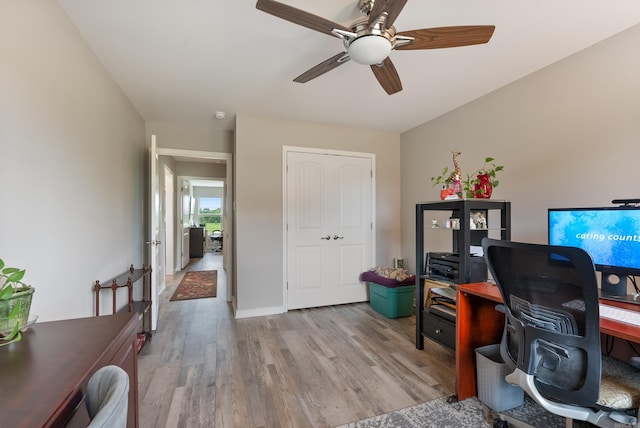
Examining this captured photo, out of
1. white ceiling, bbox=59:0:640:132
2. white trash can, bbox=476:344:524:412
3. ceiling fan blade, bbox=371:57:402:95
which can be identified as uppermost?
white ceiling, bbox=59:0:640:132

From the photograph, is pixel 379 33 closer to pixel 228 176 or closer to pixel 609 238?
pixel 609 238

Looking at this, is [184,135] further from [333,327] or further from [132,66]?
[333,327]

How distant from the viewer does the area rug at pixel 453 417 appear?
1638 millimetres

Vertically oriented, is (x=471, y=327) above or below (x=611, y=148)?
below

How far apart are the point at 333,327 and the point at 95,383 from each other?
262 cm

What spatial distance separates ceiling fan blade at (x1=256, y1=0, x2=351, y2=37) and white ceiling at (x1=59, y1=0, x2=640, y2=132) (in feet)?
0.87

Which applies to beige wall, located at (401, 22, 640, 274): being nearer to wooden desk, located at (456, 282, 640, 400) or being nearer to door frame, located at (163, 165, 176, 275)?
wooden desk, located at (456, 282, 640, 400)

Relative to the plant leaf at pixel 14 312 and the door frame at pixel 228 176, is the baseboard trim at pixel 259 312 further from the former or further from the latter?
the plant leaf at pixel 14 312

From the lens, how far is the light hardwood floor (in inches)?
68.9

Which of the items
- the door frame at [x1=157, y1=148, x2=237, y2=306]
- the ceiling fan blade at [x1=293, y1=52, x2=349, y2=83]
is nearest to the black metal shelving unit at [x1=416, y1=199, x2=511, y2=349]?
the ceiling fan blade at [x1=293, y1=52, x2=349, y2=83]

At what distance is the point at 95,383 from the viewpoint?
702 millimetres

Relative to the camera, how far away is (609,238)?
1.56m

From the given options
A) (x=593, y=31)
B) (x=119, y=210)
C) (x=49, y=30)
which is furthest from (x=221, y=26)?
(x=593, y=31)

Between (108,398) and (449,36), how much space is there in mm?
1992
